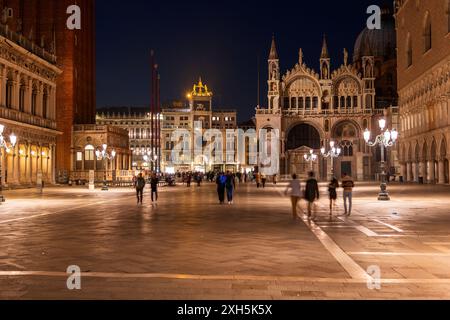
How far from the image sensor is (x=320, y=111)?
7725 centimetres

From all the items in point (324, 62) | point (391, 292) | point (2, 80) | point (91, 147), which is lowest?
point (391, 292)

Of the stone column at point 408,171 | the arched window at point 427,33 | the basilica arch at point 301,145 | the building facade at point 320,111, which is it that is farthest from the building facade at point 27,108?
the stone column at point 408,171

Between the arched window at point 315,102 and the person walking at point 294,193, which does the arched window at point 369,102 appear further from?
the person walking at point 294,193

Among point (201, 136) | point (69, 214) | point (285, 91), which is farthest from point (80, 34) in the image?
point (201, 136)

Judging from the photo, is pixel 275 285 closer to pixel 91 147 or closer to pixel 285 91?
pixel 91 147

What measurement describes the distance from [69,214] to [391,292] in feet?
48.1

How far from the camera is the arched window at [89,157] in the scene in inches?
2427

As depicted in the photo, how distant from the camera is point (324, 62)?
3100 inches

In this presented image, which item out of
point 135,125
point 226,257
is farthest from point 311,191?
point 135,125

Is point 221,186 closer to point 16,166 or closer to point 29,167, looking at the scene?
point 16,166

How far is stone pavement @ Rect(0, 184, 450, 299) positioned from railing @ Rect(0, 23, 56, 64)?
103 feet

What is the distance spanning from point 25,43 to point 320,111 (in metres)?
43.5
